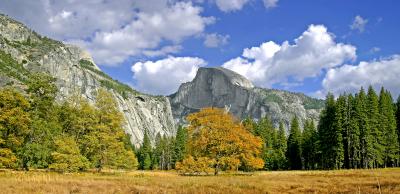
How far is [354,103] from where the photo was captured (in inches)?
2913

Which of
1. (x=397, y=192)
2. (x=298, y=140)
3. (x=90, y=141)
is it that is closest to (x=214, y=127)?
(x=90, y=141)

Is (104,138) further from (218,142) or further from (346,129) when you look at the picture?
(346,129)

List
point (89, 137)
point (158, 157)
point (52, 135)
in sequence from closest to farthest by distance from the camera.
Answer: point (89, 137), point (52, 135), point (158, 157)

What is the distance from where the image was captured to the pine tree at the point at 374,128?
70.5m

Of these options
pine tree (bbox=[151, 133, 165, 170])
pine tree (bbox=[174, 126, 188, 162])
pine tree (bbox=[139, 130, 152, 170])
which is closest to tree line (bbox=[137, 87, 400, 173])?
pine tree (bbox=[174, 126, 188, 162])

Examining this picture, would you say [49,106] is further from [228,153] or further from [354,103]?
[354,103]

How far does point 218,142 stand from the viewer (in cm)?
4981

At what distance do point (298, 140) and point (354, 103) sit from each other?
72.2 ft

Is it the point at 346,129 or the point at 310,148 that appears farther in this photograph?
the point at 310,148

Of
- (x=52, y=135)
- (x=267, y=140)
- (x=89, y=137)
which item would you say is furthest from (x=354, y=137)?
(x=52, y=135)

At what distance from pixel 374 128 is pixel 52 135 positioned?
53215 millimetres

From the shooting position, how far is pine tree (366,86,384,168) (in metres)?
70.5

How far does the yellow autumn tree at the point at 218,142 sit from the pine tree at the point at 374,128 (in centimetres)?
3011

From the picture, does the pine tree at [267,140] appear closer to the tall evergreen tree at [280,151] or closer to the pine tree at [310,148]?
the tall evergreen tree at [280,151]
